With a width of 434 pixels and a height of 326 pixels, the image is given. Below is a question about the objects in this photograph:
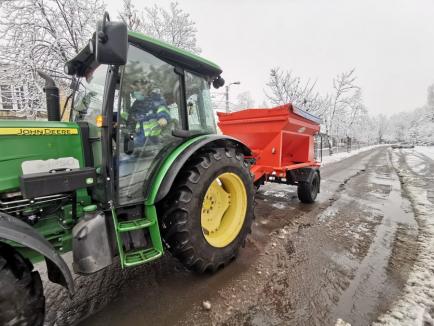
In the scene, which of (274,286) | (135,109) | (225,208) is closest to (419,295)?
(274,286)

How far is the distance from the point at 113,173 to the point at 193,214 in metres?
0.79

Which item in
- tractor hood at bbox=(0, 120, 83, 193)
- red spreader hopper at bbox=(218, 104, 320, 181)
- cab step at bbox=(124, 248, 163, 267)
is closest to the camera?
tractor hood at bbox=(0, 120, 83, 193)

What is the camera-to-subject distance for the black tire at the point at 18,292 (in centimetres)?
129

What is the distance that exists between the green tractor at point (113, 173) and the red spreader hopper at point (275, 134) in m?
1.92

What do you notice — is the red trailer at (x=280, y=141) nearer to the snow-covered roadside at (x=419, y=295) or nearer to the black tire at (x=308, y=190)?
the black tire at (x=308, y=190)

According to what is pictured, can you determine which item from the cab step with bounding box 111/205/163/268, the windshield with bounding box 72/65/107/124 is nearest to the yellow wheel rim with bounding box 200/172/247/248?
the cab step with bounding box 111/205/163/268

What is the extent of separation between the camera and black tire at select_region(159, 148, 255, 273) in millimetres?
2143

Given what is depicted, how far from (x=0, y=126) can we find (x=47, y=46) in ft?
30.4

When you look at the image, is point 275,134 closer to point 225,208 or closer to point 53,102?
point 225,208

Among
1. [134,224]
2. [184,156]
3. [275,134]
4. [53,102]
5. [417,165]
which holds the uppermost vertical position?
[53,102]

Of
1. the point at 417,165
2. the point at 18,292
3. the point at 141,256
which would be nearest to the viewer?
the point at 18,292

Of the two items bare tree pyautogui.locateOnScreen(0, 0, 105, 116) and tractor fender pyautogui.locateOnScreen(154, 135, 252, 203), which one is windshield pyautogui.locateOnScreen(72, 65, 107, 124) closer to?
tractor fender pyautogui.locateOnScreen(154, 135, 252, 203)

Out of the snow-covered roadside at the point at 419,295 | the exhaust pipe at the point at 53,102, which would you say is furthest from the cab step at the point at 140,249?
the snow-covered roadside at the point at 419,295

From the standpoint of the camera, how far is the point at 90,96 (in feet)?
7.38
